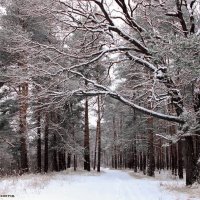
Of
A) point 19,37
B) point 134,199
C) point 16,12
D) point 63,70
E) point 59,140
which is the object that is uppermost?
point 16,12

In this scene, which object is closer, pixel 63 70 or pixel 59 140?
pixel 63 70

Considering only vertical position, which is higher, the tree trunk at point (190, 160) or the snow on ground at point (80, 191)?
the tree trunk at point (190, 160)

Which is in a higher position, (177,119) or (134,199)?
(177,119)

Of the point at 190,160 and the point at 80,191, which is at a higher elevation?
the point at 190,160

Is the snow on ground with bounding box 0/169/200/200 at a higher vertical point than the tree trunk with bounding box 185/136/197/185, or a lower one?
lower

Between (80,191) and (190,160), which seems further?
(190,160)

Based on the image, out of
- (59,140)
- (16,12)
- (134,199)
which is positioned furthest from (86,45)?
(59,140)

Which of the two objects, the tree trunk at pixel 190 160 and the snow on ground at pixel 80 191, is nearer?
the snow on ground at pixel 80 191

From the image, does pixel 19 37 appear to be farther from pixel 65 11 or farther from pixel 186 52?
pixel 186 52

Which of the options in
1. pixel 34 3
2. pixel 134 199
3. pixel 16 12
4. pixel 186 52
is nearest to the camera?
pixel 186 52

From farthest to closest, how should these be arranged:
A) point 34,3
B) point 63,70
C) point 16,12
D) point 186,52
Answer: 1. point 16,12
2. point 63,70
3. point 34,3
4. point 186,52

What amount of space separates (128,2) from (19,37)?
474 cm

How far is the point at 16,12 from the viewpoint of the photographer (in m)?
22.8

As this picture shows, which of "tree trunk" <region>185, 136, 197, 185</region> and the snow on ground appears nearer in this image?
the snow on ground
